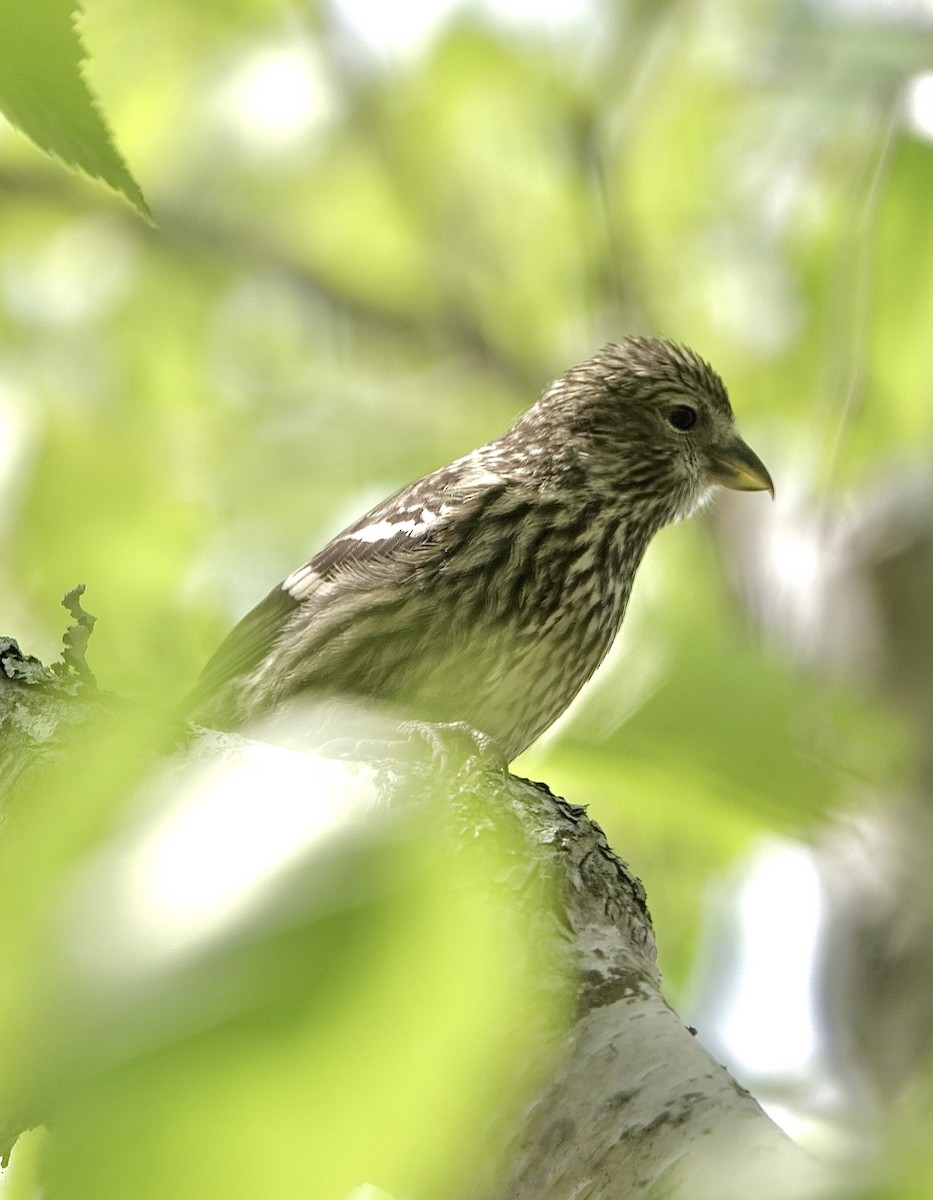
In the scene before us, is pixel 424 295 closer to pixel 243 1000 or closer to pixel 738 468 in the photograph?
pixel 738 468

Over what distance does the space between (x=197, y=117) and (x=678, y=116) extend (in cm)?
191

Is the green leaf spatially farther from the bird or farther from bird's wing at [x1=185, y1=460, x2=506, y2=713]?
bird's wing at [x1=185, y1=460, x2=506, y2=713]

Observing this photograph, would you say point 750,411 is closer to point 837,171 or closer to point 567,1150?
point 837,171

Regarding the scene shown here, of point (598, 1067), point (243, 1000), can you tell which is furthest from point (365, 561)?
point (243, 1000)

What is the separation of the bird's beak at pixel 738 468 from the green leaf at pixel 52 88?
389cm

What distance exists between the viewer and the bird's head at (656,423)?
4.70 m

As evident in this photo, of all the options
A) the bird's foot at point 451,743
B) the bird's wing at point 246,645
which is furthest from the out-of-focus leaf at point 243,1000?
the bird's wing at point 246,645

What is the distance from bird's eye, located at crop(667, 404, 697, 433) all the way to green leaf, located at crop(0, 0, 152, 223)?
3984 millimetres

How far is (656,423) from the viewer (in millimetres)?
4879

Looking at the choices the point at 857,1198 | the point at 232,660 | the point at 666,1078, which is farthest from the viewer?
the point at 232,660

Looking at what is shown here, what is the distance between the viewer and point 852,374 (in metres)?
4.29

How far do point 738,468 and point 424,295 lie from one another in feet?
6.40

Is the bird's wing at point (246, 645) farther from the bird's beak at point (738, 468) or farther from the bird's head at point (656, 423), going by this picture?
the bird's beak at point (738, 468)

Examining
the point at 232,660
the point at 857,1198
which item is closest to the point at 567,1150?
the point at 857,1198
